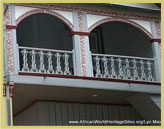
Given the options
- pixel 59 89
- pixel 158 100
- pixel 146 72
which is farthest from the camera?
pixel 146 72

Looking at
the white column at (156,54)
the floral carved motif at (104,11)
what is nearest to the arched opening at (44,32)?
the floral carved motif at (104,11)

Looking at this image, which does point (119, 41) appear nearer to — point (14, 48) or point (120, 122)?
point (120, 122)

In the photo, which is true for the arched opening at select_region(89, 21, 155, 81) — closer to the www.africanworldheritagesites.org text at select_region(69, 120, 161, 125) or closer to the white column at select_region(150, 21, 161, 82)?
the white column at select_region(150, 21, 161, 82)

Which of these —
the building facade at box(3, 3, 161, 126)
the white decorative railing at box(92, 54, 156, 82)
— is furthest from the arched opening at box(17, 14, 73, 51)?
the white decorative railing at box(92, 54, 156, 82)

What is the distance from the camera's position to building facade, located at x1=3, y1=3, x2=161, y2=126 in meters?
14.5

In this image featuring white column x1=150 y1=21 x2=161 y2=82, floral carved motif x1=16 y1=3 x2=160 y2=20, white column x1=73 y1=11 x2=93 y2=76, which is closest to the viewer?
white column x1=73 y1=11 x2=93 y2=76

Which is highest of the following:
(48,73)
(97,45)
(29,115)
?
(97,45)

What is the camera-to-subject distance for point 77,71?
14938 millimetres

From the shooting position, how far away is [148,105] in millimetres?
16047

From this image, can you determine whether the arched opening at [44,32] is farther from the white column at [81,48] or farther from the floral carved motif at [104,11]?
the white column at [81,48]

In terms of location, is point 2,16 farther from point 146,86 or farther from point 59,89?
point 146,86

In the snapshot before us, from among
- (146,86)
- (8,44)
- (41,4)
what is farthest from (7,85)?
(146,86)

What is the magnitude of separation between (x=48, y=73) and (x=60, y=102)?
2.15 meters

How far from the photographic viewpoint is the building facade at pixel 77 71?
47.6 feet
